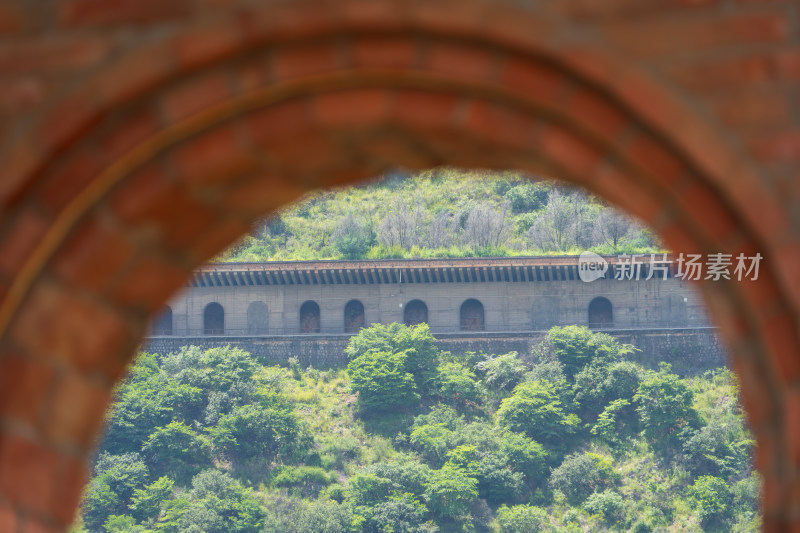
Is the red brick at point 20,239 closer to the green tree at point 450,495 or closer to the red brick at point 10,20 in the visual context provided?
the red brick at point 10,20

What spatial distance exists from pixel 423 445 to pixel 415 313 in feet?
16.6

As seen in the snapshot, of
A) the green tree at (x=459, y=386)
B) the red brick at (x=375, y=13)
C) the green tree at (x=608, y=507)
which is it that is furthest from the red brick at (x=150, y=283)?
the green tree at (x=459, y=386)

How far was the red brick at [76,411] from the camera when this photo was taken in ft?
9.02

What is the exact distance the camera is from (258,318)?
47.4 m

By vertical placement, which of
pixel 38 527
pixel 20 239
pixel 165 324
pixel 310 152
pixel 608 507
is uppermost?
pixel 165 324

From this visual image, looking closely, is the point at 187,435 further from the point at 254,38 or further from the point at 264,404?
the point at 254,38

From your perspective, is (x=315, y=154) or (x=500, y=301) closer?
(x=315, y=154)

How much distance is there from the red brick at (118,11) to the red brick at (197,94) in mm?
131

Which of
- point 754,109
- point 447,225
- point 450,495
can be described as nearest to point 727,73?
point 754,109

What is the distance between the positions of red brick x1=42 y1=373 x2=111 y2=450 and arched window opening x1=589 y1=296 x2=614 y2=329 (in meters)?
44.4

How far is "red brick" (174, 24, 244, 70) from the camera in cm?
249

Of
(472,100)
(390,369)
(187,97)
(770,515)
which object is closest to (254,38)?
(187,97)

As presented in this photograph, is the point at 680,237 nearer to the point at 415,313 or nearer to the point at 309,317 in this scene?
the point at 415,313

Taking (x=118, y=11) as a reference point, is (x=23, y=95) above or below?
below
